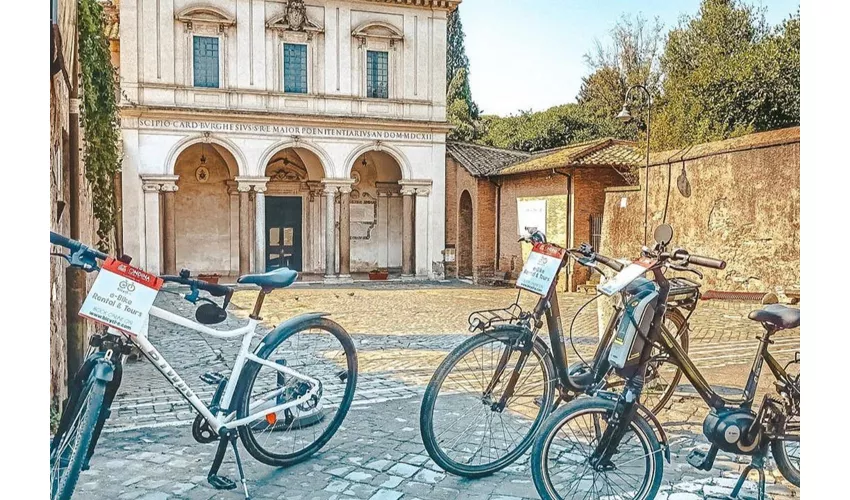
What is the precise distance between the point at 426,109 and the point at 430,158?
33cm

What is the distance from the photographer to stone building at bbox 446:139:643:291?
3322mm

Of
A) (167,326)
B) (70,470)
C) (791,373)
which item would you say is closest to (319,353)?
(167,326)

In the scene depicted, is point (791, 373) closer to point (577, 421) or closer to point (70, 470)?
point (577, 421)

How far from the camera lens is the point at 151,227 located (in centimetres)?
321

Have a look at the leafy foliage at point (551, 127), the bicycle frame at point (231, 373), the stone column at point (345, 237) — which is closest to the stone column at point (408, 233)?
the stone column at point (345, 237)

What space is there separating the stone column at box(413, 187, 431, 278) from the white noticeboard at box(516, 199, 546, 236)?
461 millimetres

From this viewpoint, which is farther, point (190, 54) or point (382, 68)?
point (382, 68)

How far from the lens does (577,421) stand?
7.77 ft

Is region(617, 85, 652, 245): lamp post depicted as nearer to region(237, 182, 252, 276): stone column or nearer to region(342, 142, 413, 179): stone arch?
region(342, 142, 413, 179): stone arch

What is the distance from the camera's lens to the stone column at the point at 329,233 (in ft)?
11.1

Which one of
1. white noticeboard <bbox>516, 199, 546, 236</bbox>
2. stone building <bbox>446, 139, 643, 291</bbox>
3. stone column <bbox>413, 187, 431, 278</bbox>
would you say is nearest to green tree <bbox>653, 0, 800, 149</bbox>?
stone building <bbox>446, 139, 643, 291</bbox>

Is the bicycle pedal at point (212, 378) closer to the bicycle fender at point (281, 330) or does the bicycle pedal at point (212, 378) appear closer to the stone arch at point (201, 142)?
the bicycle fender at point (281, 330)

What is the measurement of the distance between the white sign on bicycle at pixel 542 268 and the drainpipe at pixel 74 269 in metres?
1.76

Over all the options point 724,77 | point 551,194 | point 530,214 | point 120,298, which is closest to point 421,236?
point 530,214
